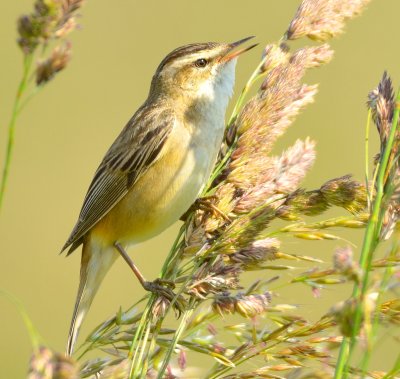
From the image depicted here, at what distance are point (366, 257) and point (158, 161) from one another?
227 centimetres

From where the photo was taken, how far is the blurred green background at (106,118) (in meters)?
7.89

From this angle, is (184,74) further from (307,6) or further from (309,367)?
(309,367)

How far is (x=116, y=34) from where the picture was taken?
10.9 metres

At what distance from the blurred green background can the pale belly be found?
3129mm

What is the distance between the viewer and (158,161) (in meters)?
3.79

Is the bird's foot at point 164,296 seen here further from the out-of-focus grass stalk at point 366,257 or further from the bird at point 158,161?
the bird at point 158,161

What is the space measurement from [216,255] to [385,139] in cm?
67

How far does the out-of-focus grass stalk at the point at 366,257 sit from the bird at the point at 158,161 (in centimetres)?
183

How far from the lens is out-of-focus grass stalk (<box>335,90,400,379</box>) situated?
1.43 meters

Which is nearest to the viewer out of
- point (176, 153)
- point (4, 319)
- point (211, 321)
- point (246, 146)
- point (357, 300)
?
point (357, 300)

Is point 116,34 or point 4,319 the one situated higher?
point 116,34

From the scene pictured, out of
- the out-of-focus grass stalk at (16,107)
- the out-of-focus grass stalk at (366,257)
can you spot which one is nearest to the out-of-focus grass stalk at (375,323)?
the out-of-focus grass stalk at (366,257)

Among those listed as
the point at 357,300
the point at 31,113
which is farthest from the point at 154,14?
the point at 357,300

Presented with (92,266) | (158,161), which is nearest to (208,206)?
(158,161)
